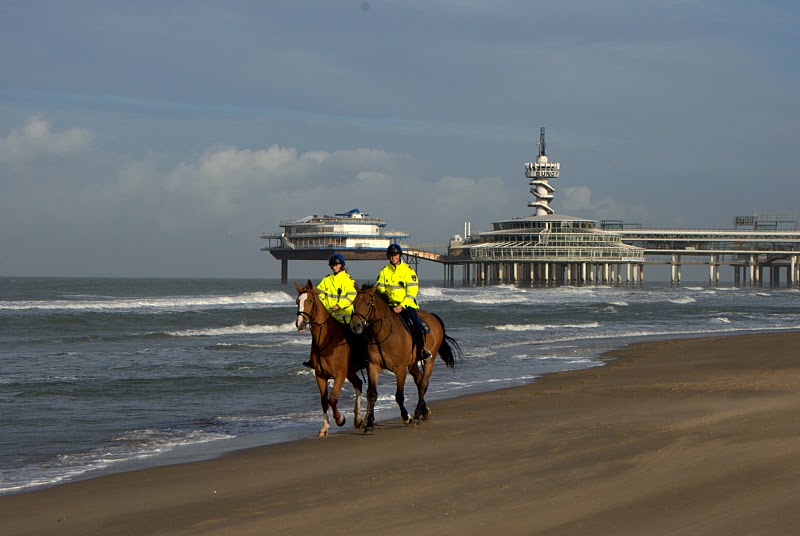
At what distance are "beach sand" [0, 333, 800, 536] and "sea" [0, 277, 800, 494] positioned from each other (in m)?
1.03

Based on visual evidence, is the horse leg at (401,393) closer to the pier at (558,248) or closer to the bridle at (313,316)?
the bridle at (313,316)

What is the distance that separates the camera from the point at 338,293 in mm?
11023

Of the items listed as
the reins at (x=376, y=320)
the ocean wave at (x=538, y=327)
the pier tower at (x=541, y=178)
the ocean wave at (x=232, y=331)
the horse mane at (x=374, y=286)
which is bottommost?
the ocean wave at (x=538, y=327)

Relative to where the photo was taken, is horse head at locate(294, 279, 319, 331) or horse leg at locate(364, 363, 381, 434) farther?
horse leg at locate(364, 363, 381, 434)

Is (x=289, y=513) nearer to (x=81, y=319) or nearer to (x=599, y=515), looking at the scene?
(x=599, y=515)

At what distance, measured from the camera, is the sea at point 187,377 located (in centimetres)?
1066

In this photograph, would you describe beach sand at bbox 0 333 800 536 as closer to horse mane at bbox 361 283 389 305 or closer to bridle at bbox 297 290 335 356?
bridle at bbox 297 290 335 356

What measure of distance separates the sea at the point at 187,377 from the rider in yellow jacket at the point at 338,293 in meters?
1.47

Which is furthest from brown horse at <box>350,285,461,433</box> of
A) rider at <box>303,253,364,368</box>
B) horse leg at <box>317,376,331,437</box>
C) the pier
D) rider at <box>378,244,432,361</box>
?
the pier

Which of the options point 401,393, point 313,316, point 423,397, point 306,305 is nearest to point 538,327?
point 423,397

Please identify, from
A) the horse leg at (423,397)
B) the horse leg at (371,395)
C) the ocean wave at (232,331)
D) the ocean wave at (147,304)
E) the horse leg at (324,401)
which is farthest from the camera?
the ocean wave at (147,304)

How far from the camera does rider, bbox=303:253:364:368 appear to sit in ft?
36.0

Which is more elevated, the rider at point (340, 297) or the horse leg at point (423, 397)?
the rider at point (340, 297)

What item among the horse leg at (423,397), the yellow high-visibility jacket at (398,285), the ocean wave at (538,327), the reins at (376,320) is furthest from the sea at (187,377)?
the yellow high-visibility jacket at (398,285)
